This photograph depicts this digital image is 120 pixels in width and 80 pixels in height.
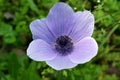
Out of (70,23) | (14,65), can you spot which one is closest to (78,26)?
(70,23)

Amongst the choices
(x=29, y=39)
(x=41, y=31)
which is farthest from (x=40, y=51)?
(x=29, y=39)

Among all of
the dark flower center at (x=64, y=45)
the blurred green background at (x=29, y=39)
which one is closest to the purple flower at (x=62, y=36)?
the dark flower center at (x=64, y=45)

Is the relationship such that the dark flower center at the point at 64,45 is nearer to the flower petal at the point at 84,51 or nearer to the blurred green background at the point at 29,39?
the flower petal at the point at 84,51

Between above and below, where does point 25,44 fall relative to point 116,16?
below

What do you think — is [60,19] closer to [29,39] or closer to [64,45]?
[64,45]

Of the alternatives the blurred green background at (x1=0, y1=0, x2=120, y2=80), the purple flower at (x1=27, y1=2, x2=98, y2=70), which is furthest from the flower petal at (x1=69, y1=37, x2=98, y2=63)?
the blurred green background at (x1=0, y1=0, x2=120, y2=80)

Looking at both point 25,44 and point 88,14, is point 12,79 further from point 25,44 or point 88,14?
point 88,14
